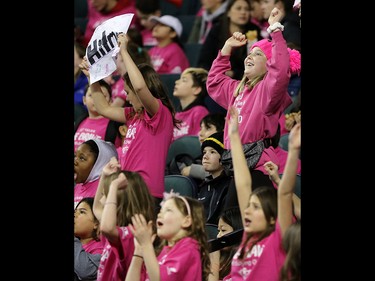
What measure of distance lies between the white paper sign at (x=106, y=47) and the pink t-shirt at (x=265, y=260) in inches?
50.9

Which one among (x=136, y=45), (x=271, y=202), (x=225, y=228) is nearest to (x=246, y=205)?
(x=271, y=202)

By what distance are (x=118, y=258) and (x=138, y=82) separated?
0.85 metres

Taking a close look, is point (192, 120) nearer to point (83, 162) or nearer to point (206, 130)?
point (206, 130)

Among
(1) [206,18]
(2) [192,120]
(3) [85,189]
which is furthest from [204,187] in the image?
(1) [206,18]

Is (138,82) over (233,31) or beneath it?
over

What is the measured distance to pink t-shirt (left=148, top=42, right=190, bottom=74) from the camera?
855cm

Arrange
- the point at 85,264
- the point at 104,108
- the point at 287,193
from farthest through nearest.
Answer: the point at 104,108 → the point at 85,264 → the point at 287,193

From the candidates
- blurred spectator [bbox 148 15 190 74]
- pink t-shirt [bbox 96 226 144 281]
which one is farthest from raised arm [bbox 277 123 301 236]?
blurred spectator [bbox 148 15 190 74]

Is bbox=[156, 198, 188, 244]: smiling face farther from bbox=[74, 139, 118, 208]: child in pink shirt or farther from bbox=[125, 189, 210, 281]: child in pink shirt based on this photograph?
bbox=[74, 139, 118, 208]: child in pink shirt

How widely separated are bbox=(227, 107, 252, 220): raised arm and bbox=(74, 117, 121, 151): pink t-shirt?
2.02 metres

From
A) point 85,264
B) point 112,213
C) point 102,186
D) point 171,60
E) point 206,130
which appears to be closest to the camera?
point 112,213

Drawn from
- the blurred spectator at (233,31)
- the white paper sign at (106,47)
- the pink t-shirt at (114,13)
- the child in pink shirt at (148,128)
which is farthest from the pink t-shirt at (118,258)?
the pink t-shirt at (114,13)

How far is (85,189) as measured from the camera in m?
6.03
